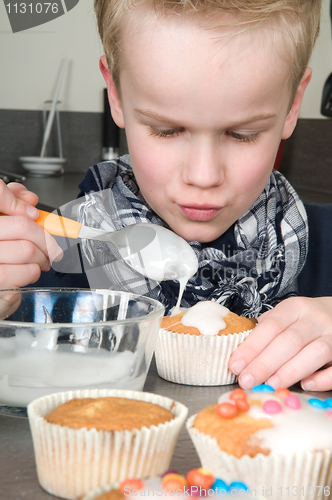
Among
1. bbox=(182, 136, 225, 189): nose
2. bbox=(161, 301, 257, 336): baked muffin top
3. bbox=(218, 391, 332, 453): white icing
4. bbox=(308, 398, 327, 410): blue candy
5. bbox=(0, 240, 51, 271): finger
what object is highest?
bbox=(182, 136, 225, 189): nose

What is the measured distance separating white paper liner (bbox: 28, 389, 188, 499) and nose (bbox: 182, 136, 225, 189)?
21.8 inches

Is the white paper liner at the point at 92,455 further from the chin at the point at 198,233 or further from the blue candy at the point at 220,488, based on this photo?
the chin at the point at 198,233

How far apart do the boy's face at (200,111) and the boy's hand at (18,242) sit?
27 centimetres

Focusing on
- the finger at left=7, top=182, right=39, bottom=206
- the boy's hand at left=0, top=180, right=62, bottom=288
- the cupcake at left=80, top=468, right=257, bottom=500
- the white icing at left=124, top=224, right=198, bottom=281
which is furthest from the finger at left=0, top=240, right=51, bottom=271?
the cupcake at left=80, top=468, right=257, bottom=500

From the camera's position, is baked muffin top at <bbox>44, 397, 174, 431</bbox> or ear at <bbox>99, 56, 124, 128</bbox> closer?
baked muffin top at <bbox>44, 397, 174, 431</bbox>

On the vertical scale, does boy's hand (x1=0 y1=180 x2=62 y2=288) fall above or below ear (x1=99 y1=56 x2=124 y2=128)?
below

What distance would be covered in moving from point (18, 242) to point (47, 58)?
254 cm

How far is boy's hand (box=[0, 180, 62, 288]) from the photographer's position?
2.80ft

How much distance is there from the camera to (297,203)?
141 centimetres

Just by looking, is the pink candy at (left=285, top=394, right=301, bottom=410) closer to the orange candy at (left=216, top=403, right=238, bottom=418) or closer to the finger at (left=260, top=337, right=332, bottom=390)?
the orange candy at (left=216, top=403, right=238, bottom=418)

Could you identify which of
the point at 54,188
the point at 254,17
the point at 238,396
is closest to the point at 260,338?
the point at 238,396

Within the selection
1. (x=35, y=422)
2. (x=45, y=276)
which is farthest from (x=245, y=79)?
(x=45, y=276)

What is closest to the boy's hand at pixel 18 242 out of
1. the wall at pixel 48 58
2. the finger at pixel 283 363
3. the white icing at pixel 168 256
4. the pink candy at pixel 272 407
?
the white icing at pixel 168 256

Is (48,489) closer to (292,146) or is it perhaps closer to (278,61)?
(278,61)
